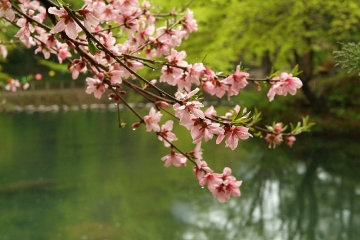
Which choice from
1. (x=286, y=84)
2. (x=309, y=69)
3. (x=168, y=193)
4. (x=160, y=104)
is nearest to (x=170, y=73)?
(x=160, y=104)

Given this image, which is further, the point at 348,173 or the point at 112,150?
the point at 112,150

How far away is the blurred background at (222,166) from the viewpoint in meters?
3.87

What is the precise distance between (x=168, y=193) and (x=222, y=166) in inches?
47.5

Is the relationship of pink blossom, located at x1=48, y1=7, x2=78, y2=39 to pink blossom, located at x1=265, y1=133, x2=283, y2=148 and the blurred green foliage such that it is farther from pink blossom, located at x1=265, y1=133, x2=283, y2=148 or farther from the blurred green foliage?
the blurred green foliage

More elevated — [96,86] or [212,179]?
[96,86]

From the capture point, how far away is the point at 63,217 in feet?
13.6

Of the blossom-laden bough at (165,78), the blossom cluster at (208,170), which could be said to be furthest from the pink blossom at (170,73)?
the blossom cluster at (208,170)

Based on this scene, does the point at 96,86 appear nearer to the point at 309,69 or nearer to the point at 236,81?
the point at 236,81

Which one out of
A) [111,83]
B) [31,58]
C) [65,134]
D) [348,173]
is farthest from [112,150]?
[31,58]

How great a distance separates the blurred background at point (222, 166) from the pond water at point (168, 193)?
1 centimetres

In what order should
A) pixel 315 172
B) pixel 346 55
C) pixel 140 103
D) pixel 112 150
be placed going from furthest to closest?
pixel 140 103, pixel 112 150, pixel 315 172, pixel 346 55

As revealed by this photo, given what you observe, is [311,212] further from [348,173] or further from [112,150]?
[112,150]

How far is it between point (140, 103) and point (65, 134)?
482cm

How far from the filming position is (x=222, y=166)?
19.0 feet
